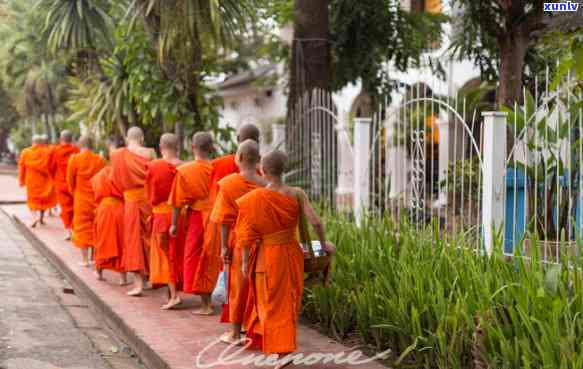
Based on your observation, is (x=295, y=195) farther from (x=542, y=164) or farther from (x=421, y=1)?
(x=421, y=1)

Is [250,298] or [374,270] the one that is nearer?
[250,298]

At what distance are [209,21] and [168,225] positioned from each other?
13.7ft

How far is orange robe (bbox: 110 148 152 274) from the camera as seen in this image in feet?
31.1

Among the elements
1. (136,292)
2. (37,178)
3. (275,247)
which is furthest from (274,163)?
(37,178)

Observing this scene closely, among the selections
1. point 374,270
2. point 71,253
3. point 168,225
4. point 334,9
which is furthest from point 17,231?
point 374,270

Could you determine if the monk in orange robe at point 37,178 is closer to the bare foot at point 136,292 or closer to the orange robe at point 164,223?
the bare foot at point 136,292

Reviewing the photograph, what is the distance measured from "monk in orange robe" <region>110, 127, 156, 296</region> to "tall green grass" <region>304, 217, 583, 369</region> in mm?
2506

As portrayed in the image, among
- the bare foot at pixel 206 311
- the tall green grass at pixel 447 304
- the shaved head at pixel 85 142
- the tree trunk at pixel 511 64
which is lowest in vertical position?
the bare foot at pixel 206 311

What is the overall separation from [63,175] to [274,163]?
1003cm

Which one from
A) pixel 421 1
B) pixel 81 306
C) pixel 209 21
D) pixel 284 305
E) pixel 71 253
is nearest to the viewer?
pixel 284 305

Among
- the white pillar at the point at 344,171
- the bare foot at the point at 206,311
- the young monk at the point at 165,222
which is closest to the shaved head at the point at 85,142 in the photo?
the white pillar at the point at 344,171

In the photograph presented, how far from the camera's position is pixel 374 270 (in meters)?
7.13

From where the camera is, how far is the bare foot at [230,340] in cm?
679

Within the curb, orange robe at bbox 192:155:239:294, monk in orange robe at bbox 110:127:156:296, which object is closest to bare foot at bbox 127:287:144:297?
monk in orange robe at bbox 110:127:156:296
